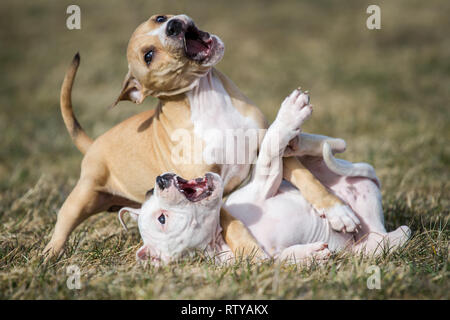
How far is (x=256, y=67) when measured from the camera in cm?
1177

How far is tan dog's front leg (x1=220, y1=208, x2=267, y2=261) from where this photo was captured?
3.39m

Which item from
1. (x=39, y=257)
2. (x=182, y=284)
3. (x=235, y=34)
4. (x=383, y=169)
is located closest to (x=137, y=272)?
(x=182, y=284)

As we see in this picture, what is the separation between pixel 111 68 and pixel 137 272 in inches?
371

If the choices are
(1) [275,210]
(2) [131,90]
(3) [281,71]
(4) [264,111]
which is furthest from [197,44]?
(3) [281,71]

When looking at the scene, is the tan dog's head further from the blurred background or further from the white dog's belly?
the blurred background

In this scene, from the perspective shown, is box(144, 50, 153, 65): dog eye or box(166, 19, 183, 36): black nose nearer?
box(166, 19, 183, 36): black nose

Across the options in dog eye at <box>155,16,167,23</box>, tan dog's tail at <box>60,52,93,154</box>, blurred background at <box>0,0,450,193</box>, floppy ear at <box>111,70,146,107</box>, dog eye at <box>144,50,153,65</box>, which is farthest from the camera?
blurred background at <box>0,0,450,193</box>

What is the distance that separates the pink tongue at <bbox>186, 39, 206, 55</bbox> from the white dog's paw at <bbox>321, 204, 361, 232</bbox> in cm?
142

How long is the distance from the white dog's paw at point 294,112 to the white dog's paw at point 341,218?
576 millimetres

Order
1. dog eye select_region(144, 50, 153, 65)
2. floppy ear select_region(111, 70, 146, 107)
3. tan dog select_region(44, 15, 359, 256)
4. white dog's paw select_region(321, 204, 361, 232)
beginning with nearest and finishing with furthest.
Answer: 1. white dog's paw select_region(321, 204, 361, 232)
2. tan dog select_region(44, 15, 359, 256)
3. dog eye select_region(144, 50, 153, 65)
4. floppy ear select_region(111, 70, 146, 107)

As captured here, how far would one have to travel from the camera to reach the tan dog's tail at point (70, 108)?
446cm

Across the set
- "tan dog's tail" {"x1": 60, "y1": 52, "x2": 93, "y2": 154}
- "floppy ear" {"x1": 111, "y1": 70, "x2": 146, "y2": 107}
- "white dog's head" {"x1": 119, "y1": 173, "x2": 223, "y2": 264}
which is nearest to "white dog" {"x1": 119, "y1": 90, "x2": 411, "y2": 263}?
"white dog's head" {"x1": 119, "y1": 173, "x2": 223, "y2": 264}

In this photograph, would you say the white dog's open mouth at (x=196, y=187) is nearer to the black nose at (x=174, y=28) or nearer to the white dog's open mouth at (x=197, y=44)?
the white dog's open mouth at (x=197, y=44)

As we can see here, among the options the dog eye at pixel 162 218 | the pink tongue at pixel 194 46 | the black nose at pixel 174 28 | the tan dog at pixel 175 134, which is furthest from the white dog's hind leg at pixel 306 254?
the black nose at pixel 174 28
